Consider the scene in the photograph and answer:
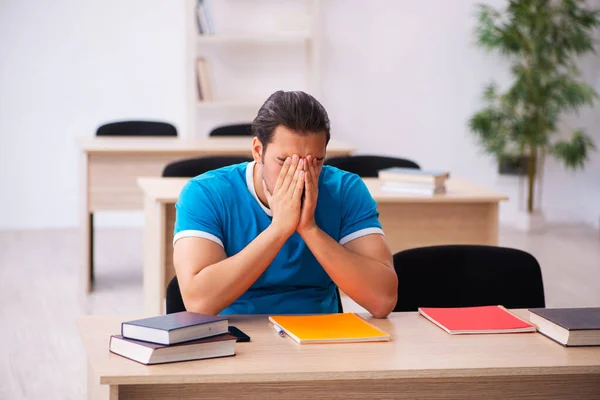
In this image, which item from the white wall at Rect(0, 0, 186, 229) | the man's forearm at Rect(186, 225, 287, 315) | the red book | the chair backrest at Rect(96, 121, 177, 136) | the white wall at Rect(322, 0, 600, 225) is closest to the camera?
the red book

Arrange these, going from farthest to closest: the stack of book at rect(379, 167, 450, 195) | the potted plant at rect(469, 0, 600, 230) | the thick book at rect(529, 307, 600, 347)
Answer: the potted plant at rect(469, 0, 600, 230) → the stack of book at rect(379, 167, 450, 195) → the thick book at rect(529, 307, 600, 347)

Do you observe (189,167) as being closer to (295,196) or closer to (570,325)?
(295,196)

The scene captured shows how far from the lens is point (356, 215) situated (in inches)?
88.7

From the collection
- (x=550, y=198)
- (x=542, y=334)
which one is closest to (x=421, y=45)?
(x=550, y=198)

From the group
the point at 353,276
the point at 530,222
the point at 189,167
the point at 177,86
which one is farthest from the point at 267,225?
the point at 530,222

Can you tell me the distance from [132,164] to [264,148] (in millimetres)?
2736

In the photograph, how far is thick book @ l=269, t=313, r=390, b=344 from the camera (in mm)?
1814

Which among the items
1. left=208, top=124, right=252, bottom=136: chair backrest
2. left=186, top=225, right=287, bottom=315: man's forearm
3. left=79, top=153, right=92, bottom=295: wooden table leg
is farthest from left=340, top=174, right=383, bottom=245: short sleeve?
left=208, top=124, right=252, bottom=136: chair backrest

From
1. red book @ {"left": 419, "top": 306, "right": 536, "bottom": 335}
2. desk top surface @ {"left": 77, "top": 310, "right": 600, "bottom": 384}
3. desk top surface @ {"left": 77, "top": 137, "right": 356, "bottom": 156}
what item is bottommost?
desk top surface @ {"left": 77, "top": 310, "right": 600, "bottom": 384}

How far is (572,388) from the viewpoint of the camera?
184 centimetres

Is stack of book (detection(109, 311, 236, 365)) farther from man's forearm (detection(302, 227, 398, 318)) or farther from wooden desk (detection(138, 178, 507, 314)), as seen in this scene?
wooden desk (detection(138, 178, 507, 314))

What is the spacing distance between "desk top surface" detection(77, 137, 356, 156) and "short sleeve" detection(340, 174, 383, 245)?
2552 millimetres

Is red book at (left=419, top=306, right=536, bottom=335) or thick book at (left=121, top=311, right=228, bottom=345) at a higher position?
thick book at (left=121, top=311, right=228, bottom=345)

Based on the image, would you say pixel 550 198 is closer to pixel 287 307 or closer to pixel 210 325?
pixel 287 307
